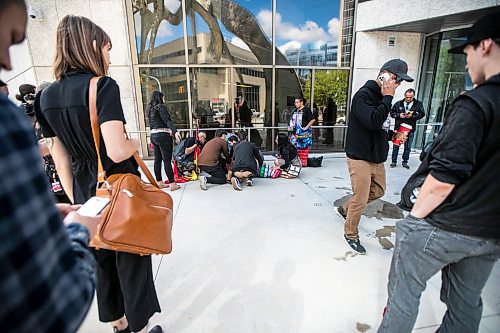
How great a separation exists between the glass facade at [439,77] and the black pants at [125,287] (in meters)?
8.34

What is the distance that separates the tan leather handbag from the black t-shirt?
0.04 metres

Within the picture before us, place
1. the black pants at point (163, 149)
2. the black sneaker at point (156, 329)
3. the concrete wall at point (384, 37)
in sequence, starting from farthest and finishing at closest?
the concrete wall at point (384, 37) < the black pants at point (163, 149) < the black sneaker at point (156, 329)

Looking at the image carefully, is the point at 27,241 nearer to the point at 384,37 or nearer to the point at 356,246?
the point at 356,246

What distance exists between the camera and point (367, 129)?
279cm

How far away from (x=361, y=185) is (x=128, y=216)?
2310 millimetres

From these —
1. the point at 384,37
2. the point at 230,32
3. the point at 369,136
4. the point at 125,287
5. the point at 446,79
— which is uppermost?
the point at 230,32

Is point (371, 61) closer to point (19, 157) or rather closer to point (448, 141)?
point (448, 141)

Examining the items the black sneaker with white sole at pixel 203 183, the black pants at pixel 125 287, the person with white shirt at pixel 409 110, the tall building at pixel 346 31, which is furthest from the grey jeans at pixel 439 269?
the tall building at pixel 346 31

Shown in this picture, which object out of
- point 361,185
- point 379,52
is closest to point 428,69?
point 379,52

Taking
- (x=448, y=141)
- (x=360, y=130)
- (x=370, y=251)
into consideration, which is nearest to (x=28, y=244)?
(x=448, y=141)

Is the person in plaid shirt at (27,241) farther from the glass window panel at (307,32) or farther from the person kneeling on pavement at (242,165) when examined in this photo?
the glass window panel at (307,32)

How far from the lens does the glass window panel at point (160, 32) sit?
716 centimetres

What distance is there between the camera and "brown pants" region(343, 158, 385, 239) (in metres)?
2.89

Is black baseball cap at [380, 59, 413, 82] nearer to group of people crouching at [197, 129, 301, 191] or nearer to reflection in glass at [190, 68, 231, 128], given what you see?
group of people crouching at [197, 129, 301, 191]
